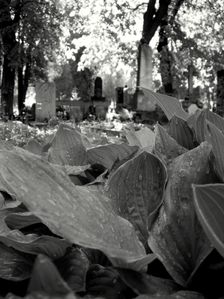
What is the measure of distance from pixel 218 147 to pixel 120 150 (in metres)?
0.45

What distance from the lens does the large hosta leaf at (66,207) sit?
565 millimetres

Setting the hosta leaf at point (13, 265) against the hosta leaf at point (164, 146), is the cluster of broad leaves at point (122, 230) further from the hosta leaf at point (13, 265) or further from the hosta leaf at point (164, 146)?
the hosta leaf at point (164, 146)

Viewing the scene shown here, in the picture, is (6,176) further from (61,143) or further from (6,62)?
(6,62)

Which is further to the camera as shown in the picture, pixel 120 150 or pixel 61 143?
pixel 61 143

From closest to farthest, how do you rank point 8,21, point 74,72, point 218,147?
point 218,147 < point 8,21 < point 74,72

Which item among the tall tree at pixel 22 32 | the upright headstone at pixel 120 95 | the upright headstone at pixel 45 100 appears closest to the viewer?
the upright headstone at pixel 45 100

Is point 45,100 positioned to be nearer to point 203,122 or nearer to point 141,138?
point 141,138

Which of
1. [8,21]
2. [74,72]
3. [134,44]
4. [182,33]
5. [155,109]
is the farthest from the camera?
[74,72]

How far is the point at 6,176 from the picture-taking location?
Result: 614mm

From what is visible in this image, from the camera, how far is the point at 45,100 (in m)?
19.7

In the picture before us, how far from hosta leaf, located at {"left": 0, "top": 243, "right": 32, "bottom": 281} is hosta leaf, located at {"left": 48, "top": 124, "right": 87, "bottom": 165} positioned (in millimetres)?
625

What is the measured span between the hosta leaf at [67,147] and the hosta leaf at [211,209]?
2.75ft

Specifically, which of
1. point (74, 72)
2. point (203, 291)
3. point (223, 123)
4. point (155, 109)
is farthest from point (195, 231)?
point (74, 72)

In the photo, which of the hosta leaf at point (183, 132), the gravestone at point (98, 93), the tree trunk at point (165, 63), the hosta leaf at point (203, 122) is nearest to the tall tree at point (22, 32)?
the gravestone at point (98, 93)
